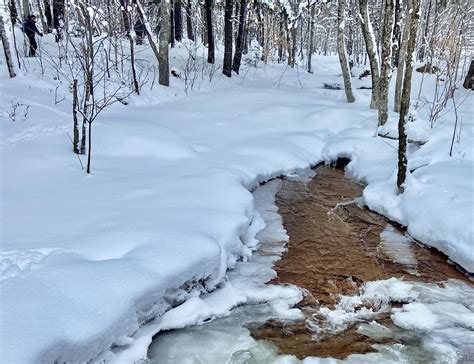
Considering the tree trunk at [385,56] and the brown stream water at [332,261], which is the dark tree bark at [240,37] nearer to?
the tree trunk at [385,56]

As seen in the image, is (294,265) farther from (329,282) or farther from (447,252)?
(447,252)

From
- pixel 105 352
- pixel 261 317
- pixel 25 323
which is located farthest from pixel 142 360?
pixel 261 317

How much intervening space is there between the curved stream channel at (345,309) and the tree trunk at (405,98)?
81 cm

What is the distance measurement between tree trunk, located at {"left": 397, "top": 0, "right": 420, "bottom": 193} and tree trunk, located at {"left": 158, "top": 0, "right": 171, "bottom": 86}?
24.7 ft

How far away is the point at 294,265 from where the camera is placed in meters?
5.09

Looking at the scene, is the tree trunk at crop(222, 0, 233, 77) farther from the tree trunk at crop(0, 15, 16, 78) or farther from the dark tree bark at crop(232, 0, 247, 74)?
the tree trunk at crop(0, 15, 16, 78)

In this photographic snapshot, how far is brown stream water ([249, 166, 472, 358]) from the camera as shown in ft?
12.5

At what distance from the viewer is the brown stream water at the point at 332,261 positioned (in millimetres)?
3809

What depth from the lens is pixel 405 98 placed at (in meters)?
6.11

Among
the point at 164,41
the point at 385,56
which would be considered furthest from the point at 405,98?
the point at 164,41

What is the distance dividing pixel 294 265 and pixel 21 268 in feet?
9.51

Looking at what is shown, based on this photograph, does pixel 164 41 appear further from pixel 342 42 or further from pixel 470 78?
pixel 470 78

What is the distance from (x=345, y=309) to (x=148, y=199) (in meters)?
2.68

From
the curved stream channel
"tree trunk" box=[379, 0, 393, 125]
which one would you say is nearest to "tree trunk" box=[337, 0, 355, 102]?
"tree trunk" box=[379, 0, 393, 125]
